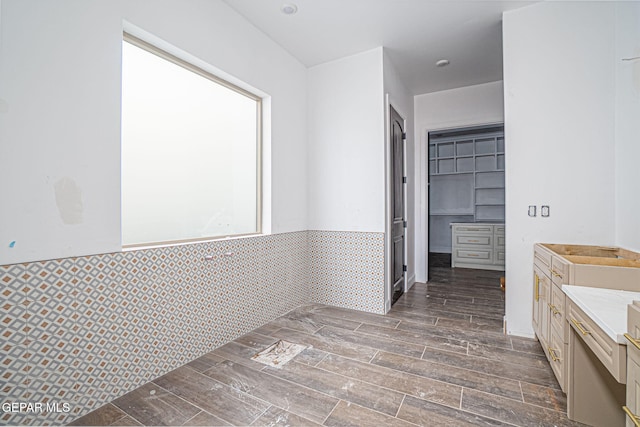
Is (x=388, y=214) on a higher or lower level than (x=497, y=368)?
higher

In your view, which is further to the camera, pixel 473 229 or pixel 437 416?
pixel 473 229

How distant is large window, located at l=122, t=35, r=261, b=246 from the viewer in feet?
6.51

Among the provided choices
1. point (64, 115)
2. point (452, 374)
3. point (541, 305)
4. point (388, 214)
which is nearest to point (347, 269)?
point (388, 214)

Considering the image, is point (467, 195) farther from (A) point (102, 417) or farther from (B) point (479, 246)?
(A) point (102, 417)

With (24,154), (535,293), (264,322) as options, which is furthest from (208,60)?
(535,293)

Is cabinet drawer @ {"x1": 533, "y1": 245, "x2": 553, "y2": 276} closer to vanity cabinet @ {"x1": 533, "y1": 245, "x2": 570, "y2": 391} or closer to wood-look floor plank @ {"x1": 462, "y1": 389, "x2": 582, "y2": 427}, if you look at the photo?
vanity cabinet @ {"x1": 533, "y1": 245, "x2": 570, "y2": 391}

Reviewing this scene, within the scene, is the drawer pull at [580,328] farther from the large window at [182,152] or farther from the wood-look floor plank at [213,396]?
the large window at [182,152]

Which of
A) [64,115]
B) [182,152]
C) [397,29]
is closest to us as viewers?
[64,115]

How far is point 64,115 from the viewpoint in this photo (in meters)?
1.54

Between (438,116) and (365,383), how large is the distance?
4039mm

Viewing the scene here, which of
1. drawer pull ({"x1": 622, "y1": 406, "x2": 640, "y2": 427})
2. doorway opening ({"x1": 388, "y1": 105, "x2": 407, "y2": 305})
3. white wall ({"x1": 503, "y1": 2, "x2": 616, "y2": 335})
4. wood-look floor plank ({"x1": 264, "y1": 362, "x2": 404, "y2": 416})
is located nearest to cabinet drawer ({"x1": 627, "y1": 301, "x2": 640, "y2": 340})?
drawer pull ({"x1": 622, "y1": 406, "x2": 640, "y2": 427})

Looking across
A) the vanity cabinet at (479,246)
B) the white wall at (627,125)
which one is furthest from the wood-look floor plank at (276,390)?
the vanity cabinet at (479,246)

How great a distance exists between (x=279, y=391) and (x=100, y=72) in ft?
7.41

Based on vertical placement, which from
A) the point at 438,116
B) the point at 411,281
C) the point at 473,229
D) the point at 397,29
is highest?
the point at 397,29
